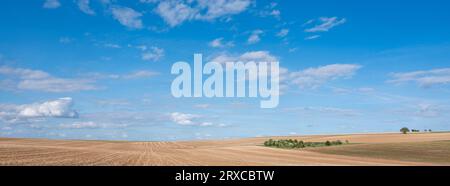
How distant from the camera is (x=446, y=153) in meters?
53.7
